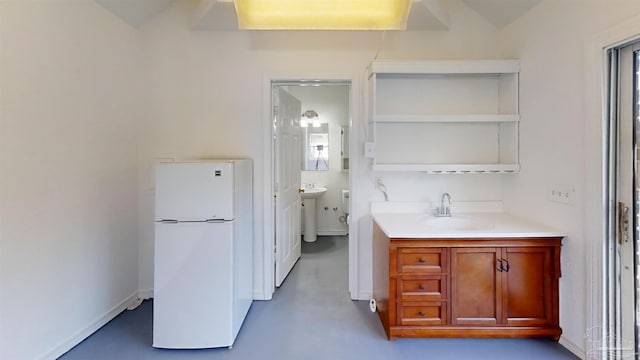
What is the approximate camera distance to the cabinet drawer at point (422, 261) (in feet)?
7.93

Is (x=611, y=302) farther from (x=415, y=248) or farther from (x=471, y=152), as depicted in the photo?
(x=471, y=152)

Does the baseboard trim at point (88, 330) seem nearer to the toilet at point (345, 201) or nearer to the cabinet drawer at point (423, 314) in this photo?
the cabinet drawer at point (423, 314)

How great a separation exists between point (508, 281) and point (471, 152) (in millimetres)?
1244

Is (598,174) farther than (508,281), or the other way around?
(508,281)

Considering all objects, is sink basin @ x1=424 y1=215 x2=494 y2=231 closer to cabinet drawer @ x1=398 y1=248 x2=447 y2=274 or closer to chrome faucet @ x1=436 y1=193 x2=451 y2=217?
chrome faucet @ x1=436 y1=193 x2=451 y2=217

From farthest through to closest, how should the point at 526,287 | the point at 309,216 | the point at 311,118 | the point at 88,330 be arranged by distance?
the point at 311,118 → the point at 309,216 → the point at 88,330 → the point at 526,287

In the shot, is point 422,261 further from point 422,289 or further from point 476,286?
point 476,286

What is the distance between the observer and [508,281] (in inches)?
94.8

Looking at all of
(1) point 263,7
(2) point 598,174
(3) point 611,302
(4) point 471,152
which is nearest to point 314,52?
(1) point 263,7

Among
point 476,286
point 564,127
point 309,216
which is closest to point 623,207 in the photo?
point 564,127

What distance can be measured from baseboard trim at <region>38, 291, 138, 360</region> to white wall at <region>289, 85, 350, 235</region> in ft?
10.5

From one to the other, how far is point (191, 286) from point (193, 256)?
0.67 ft

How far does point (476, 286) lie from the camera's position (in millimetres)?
2422

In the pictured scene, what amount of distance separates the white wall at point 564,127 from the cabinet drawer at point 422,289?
0.83m
